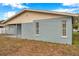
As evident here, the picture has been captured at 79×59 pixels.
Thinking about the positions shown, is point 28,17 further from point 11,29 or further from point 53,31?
point 53,31

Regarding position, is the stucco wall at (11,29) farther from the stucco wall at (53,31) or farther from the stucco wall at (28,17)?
the stucco wall at (53,31)

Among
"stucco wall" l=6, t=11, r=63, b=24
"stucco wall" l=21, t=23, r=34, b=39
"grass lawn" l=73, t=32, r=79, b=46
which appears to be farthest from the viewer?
"stucco wall" l=21, t=23, r=34, b=39

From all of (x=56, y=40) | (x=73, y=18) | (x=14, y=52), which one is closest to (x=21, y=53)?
(x=14, y=52)

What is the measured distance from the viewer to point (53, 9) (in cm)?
644

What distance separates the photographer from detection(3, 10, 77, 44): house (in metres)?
6.33

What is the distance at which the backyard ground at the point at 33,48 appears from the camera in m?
6.37

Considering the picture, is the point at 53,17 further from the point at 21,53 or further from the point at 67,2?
the point at 21,53

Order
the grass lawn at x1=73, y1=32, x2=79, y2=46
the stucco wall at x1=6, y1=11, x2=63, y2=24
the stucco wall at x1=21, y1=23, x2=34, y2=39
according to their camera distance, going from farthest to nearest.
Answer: the stucco wall at x1=21, y1=23, x2=34, y2=39
the stucco wall at x1=6, y1=11, x2=63, y2=24
the grass lawn at x1=73, y1=32, x2=79, y2=46

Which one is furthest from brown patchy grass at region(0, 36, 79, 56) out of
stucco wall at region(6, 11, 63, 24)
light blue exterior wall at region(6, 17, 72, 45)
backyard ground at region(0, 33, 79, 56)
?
stucco wall at region(6, 11, 63, 24)

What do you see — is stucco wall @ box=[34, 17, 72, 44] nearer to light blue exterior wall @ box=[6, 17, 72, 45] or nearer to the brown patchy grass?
light blue exterior wall @ box=[6, 17, 72, 45]

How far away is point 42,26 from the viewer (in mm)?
6520

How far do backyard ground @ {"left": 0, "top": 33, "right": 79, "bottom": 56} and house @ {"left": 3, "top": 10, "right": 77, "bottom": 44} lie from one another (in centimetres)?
10

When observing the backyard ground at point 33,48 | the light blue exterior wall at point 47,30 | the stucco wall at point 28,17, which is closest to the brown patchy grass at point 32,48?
the backyard ground at point 33,48

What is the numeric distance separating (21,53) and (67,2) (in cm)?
140
